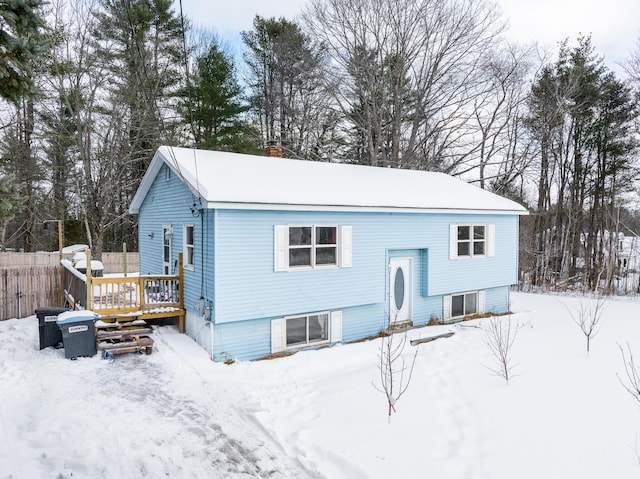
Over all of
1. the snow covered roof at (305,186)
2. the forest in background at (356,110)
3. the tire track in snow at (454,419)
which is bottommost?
the tire track in snow at (454,419)

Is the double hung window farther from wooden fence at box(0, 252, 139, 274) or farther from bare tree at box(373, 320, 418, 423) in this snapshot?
wooden fence at box(0, 252, 139, 274)

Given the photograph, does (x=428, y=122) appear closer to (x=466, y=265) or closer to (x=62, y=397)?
(x=466, y=265)

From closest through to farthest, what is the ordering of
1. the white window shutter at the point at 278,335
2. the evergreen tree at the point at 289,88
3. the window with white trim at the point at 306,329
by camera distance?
the white window shutter at the point at 278,335
the window with white trim at the point at 306,329
the evergreen tree at the point at 289,88

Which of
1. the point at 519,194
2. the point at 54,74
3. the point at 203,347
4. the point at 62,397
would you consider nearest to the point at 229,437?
the point at 62,397

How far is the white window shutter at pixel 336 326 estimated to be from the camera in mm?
9490

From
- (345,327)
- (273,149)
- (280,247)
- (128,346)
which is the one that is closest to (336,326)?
(345,327)

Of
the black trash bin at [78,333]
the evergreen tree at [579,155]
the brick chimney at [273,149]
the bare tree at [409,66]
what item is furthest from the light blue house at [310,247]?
the evergreen tree at [579,155]

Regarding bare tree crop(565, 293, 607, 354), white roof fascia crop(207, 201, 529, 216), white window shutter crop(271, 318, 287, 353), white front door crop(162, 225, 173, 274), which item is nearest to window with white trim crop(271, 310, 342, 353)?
white window shutter crop(271, 318, 287, 353)

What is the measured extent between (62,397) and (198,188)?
3.97 metres

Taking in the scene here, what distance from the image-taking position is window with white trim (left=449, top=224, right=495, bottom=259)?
38.0ft

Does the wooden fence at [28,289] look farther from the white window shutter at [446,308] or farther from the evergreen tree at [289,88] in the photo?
the evergreen tree at [289,88]

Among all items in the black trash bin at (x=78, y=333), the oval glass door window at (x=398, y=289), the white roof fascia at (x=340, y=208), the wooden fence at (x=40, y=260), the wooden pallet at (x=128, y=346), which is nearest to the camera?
the black trash bin at (x=78, y=333)

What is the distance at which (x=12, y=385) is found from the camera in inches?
240

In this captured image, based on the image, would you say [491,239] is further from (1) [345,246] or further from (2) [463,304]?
(1) [345,246]
